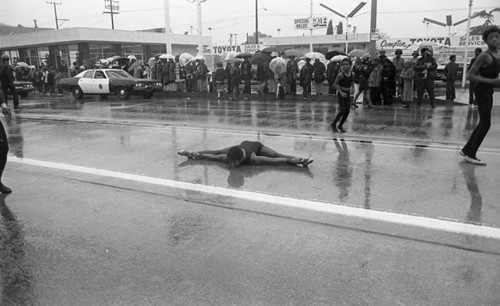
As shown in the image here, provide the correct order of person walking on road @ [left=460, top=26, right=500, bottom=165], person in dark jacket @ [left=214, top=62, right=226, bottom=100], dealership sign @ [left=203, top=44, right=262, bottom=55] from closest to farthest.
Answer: person walking on road @ [left=460, top=26, right=500, bottom=165] → person in dark jacket @ [left=214, top=62, right=226, bottom=100] → dealership sign @ [left=203, top=44, right=262, bottom=55]

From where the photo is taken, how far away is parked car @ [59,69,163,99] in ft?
67.4

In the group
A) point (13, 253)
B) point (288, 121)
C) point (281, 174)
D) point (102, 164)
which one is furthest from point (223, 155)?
point (288, 121)

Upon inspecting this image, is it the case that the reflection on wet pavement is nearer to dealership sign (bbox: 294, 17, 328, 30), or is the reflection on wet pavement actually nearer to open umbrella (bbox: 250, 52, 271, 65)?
open umbrella (bbox: 250, 52, 271, 65)

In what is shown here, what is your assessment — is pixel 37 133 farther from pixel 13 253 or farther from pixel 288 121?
pixel 13 253

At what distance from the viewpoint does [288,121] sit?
39.0ft

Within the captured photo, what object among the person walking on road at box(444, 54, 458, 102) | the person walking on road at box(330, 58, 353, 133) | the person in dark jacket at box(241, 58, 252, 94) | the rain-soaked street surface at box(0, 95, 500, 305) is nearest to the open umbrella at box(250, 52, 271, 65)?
the person in dark jacket at box(241, 58, 252, 94)

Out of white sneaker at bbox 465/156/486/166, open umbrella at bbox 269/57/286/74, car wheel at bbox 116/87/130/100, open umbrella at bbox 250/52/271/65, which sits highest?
open umbrella at bbox 250/52/271/65

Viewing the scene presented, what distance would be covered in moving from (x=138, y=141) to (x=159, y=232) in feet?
17.0

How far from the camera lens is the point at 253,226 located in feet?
14.9

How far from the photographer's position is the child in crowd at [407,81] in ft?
48.3

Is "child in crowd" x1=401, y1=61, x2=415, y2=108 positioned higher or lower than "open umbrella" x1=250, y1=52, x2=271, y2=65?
lower

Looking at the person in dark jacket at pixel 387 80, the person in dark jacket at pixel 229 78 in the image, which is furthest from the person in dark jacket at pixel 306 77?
the person in dark jacket at pixel 387 80

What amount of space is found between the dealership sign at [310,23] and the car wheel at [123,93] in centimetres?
2658

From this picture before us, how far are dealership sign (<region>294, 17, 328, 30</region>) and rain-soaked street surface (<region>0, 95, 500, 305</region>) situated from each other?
3651 centimetres
